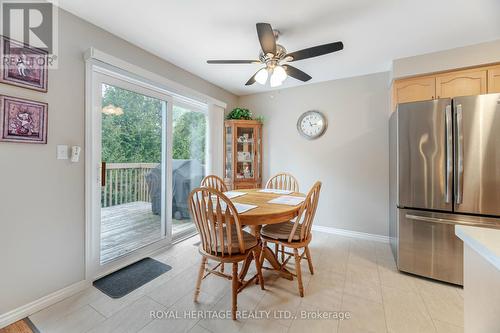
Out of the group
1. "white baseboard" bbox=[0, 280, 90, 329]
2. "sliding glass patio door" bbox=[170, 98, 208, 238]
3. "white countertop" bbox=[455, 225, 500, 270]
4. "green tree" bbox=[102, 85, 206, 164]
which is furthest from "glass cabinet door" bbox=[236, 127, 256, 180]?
"white countertop" bbox=[455, 225, 500, 270]

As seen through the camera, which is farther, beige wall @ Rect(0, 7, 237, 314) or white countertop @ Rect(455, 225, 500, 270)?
beige wall @ Rect(0, 7, 237, 314)

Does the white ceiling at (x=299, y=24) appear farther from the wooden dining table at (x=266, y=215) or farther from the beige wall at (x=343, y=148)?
the wooden dining table at (x=266, y=215)

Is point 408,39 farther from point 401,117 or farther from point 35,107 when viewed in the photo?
point 35,107

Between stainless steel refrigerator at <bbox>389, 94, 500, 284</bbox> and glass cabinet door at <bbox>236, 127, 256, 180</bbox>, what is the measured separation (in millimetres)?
2227

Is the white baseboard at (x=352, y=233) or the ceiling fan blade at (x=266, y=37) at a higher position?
the ceiling fan blade at (x=266, y=37)

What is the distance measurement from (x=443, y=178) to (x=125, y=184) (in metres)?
3.27

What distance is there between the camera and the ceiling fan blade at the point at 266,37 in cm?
152

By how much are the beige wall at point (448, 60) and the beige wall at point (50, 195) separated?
3.35m

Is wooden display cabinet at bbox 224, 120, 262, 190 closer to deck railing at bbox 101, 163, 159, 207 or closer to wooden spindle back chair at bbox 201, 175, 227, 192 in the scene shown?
wooden spindle back chair at bbox 201, 175, 227, 192

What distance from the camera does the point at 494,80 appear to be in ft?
7.18

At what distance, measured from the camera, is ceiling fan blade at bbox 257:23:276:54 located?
152 centimetres

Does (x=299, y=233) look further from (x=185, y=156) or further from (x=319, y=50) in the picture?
(x=185, y=156)

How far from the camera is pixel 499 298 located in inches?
27.3

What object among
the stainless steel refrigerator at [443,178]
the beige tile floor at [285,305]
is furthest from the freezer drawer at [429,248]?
the beige tile floor at [285,305]
